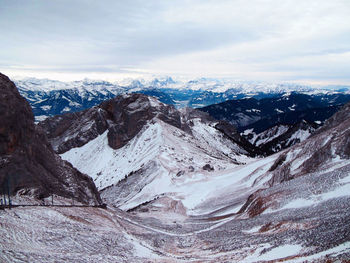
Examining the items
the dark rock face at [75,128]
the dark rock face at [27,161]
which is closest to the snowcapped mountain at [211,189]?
the dark rock face at [75,128]

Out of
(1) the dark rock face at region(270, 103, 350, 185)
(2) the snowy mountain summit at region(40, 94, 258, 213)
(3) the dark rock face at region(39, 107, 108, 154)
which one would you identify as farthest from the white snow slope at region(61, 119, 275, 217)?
(1) the dark rock face at region(270, 103, 350, 185)

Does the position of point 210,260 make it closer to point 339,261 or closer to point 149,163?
point 339,261

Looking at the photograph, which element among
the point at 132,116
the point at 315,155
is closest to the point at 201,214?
the point at 315,155

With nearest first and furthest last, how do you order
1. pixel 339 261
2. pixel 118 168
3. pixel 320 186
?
pixel 339 261, pixel 320 186, pixel 118 168

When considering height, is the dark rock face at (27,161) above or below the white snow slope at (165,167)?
above

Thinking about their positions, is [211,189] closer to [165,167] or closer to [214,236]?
[165,167]

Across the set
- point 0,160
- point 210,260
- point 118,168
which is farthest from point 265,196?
point 118,168

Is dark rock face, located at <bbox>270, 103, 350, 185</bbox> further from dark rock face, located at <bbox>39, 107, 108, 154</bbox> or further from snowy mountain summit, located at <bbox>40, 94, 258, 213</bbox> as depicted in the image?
dark rock face, located at <bbox>39, 107, 108, 154</bbox>

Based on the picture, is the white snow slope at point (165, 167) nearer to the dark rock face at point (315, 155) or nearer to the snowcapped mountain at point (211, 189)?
the snowcapped mountain at point (211, 189)
